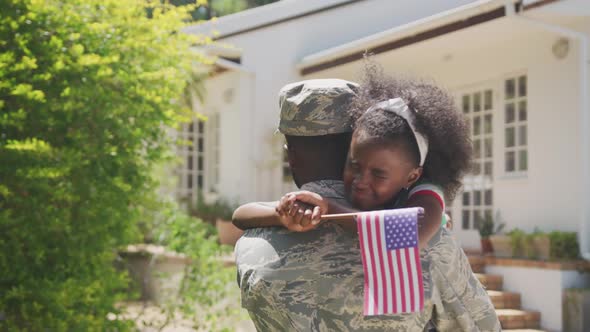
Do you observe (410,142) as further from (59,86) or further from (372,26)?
(372,26)

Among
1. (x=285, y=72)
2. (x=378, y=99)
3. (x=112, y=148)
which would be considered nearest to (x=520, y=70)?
(x=285, y=72)

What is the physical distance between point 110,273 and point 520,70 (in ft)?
17.3

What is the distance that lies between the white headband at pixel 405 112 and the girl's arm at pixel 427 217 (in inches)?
4.5

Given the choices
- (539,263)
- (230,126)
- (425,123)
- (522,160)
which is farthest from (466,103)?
(425,123)

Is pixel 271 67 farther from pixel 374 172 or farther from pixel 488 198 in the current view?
pixel 374 172

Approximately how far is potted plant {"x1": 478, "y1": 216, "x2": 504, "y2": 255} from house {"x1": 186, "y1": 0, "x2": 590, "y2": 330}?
172mm

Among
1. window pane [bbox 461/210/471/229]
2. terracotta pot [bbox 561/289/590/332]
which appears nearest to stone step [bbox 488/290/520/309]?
terracotta pot [bbox 561/289/590/332]

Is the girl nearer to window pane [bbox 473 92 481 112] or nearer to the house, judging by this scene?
the house

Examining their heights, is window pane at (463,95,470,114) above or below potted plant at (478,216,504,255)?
above

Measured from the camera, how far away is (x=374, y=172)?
1907mm

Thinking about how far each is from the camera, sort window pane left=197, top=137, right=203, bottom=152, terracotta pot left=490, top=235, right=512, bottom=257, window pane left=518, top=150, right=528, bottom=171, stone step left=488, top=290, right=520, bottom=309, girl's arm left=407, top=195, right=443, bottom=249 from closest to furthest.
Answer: girl's arm left=407, top=195, right=443, bottom=249, stone step left=488, top=290, right=520, bottom=309, terracotta pot left=490, top=235, right=512, bottom=257, window pane left=518, top=150, right=528, bottom=171, window pane left=197, top=137, right=203, bottom=152

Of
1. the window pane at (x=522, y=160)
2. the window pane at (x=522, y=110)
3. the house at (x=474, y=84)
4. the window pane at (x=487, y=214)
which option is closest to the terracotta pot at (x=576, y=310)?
the house at (x=474, y=84)

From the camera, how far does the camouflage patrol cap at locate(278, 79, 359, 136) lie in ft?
6.47

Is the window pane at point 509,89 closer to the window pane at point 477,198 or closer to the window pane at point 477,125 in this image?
the window pane at point 477,125
